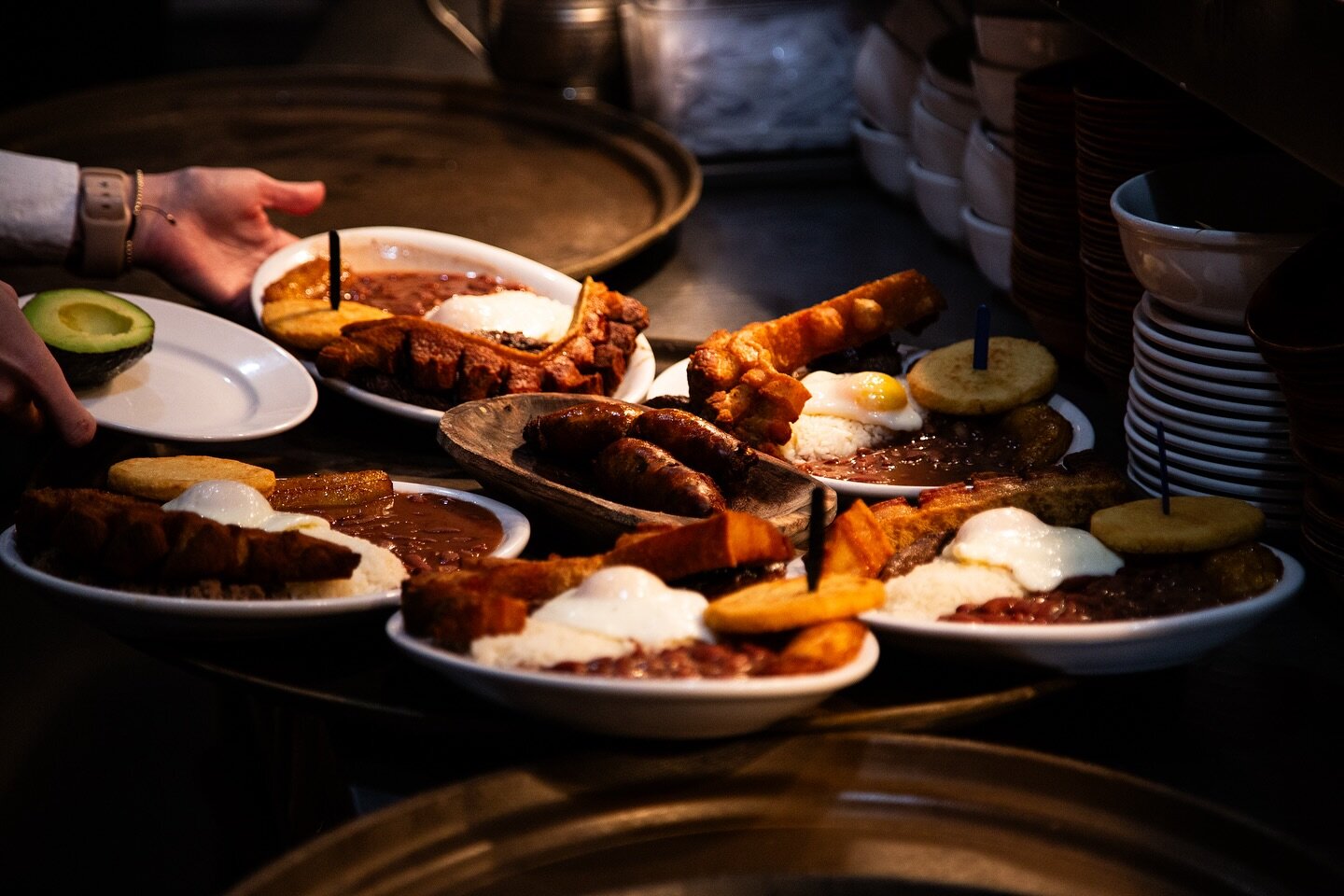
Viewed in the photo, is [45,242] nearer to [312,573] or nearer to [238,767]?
[238,767]

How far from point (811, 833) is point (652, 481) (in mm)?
668

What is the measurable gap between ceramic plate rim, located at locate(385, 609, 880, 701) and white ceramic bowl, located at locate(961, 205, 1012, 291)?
179cm

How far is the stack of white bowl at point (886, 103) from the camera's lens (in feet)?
12.6

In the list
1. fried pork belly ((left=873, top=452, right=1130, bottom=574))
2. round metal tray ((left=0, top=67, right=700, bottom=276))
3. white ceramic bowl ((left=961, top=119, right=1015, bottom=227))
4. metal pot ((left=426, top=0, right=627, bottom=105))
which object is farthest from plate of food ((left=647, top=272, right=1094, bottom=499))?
metal pot ((left=426, top=0, right=627, bottom=105))

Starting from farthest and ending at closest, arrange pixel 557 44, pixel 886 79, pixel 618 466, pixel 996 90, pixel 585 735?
pixel 557 44 < pixel 886 79 < pixel 996 90 < pixel 618 466 < pixel 585 735

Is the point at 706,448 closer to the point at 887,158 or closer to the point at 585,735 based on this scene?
the point at 585,735

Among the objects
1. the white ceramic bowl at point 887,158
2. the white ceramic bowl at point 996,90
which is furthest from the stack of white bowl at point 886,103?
the white ceramic bowl at point 996,90

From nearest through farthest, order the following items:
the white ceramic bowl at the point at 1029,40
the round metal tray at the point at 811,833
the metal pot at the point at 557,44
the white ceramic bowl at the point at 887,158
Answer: the round metal tray at the point at 811,833 < the white ceramic bowl at the point at 1029,40 < the white ceramic bowl at the point at 887,158 < the metal pot at the point at 557,44

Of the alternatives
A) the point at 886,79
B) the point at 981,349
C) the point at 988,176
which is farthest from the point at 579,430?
the point at 886,79

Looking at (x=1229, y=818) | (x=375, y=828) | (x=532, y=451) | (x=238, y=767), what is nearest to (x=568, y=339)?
(x=532, y=451)

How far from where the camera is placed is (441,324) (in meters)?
2.65

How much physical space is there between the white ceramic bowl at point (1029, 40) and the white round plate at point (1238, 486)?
1.14 meters

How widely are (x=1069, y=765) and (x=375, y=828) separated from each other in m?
0.76

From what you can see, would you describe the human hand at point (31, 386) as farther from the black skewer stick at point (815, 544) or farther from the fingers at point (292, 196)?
the black skewer stick at point (815, 544)
